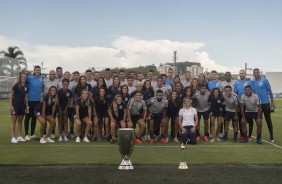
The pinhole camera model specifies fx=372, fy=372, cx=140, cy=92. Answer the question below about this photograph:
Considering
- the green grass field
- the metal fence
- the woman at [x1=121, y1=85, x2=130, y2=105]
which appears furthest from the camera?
the metal fence

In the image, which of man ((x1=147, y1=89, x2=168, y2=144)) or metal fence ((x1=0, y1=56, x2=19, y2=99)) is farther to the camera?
metal fence ((x1=0, y1=56, x2=19, y2=99))

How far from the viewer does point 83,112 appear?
34.0 ft

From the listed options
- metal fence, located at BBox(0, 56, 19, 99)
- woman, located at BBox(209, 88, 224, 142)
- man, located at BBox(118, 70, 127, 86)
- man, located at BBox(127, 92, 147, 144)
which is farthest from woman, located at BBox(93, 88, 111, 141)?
metal fence, located at BBox(0, 56, 19, 99)

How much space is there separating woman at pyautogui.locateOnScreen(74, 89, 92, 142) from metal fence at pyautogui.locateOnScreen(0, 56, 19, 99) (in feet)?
96.1

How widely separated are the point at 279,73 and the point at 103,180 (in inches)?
2776

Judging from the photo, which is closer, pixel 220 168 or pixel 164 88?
pixel 220 168

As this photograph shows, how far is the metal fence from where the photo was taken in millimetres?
37594

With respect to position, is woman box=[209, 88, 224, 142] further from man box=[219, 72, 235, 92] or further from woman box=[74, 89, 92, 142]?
woman box=[74, 89, 92, 142]

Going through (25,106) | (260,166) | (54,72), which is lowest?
(260,166)

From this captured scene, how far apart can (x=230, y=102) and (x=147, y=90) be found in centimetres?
239

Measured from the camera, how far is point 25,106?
1017cm

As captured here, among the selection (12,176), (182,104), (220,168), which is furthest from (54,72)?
(220,168)

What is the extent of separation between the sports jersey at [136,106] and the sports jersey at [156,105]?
0.96 ft

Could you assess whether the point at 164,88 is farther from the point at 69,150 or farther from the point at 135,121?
the point at 69,150
